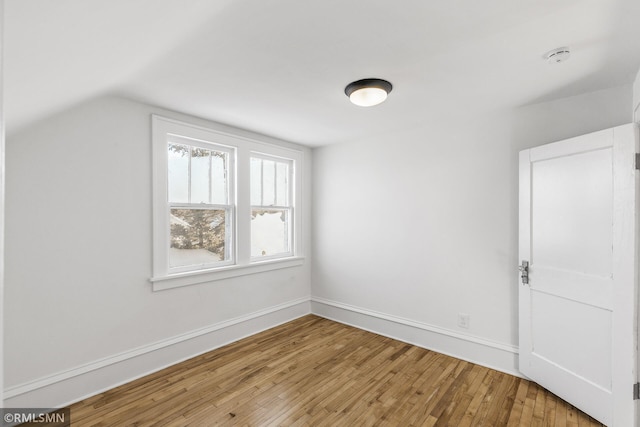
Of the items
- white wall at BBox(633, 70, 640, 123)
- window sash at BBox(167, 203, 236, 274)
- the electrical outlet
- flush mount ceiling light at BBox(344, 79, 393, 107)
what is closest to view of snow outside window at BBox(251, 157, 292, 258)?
window sash at BBox(167, 203, 236, 274)

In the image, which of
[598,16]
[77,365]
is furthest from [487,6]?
[77,365]

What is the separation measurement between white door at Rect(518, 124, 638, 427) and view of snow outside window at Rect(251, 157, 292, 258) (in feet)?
8.99

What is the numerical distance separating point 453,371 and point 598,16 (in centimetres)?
276

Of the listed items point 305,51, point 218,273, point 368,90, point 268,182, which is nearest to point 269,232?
point 268,182

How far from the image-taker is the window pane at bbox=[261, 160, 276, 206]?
3982mm

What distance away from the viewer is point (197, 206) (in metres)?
3.19

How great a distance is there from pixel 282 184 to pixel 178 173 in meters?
1.46

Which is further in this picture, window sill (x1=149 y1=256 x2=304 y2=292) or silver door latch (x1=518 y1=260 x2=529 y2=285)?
window sill (x1=149 y1=256 x2=304 y2=292)

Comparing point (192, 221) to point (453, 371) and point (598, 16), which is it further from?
point (598, 16)

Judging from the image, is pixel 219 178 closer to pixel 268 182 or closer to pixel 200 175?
pixel 200 175

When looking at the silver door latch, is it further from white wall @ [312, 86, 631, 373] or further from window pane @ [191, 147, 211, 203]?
window pane @ [191, 147, 211, 203]

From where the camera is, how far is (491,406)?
7.60 feet

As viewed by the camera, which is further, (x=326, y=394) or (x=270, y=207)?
(x=270, y=207)

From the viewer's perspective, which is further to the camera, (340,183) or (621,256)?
(340,183)
